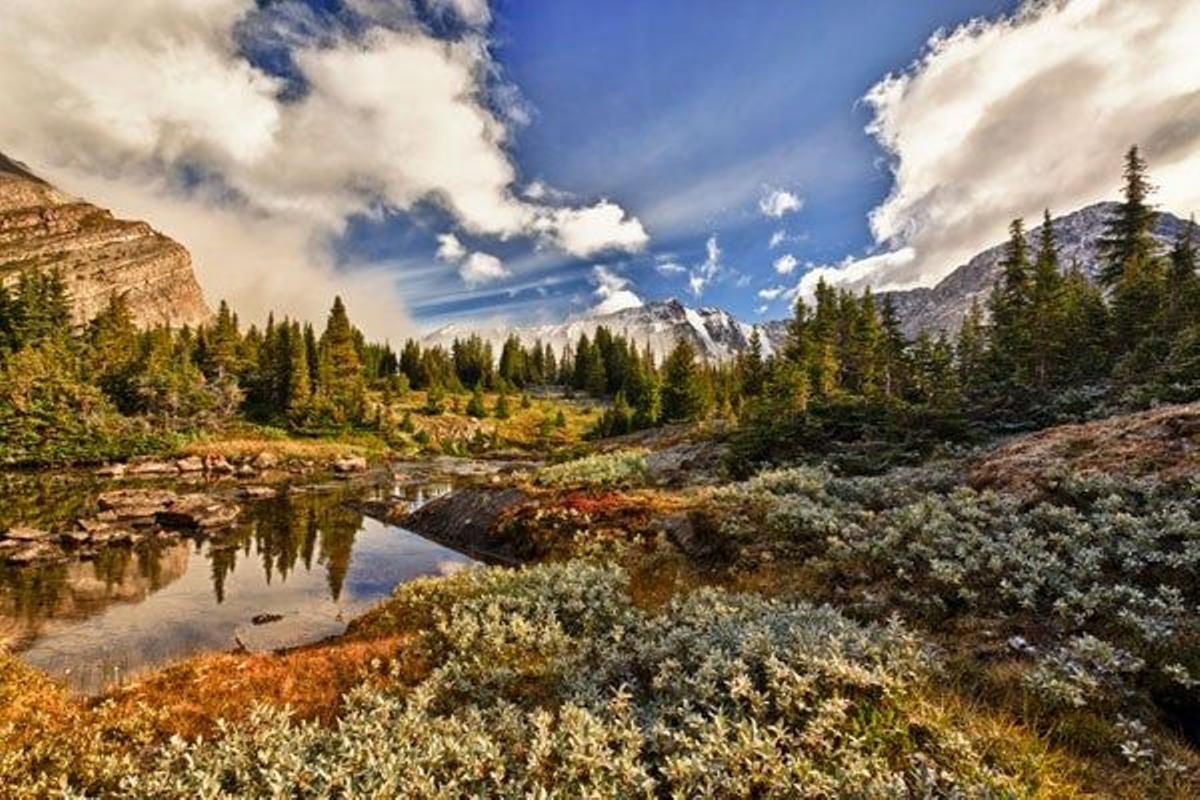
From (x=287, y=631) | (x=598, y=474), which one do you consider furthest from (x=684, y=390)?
(x=287, y=631)

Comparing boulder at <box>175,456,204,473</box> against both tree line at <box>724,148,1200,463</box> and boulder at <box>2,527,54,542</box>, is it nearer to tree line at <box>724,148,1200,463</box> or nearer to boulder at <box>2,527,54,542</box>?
boulder at <box>2,527,54,542</box>

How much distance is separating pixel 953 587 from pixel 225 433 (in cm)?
8694

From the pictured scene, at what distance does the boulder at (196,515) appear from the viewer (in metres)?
34.9

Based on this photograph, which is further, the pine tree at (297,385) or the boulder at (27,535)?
the pine tree at (297,385)

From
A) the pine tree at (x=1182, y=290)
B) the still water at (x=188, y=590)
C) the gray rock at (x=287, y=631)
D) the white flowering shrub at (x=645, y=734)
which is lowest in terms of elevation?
the gray rock at (x=287, y=631)

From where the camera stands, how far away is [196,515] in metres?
35.5

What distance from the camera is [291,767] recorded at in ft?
25.7

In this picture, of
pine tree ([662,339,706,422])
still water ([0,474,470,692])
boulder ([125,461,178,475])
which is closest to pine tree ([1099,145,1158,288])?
pine tree ([662,339,706,422])

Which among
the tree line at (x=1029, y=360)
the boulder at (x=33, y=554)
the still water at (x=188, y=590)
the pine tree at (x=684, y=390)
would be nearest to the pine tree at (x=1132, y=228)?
the tree line at (x=1029, y=360)

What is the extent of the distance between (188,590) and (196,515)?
14644 millimetres

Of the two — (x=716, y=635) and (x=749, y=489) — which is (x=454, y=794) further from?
(x=749, y=489)

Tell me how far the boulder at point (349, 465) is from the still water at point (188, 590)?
3179 centimetres

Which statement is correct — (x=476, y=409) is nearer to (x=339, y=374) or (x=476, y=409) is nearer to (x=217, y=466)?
(x=339, y=374)

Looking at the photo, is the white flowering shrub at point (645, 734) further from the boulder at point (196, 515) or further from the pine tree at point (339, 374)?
the pine tree at point (339, 374)
